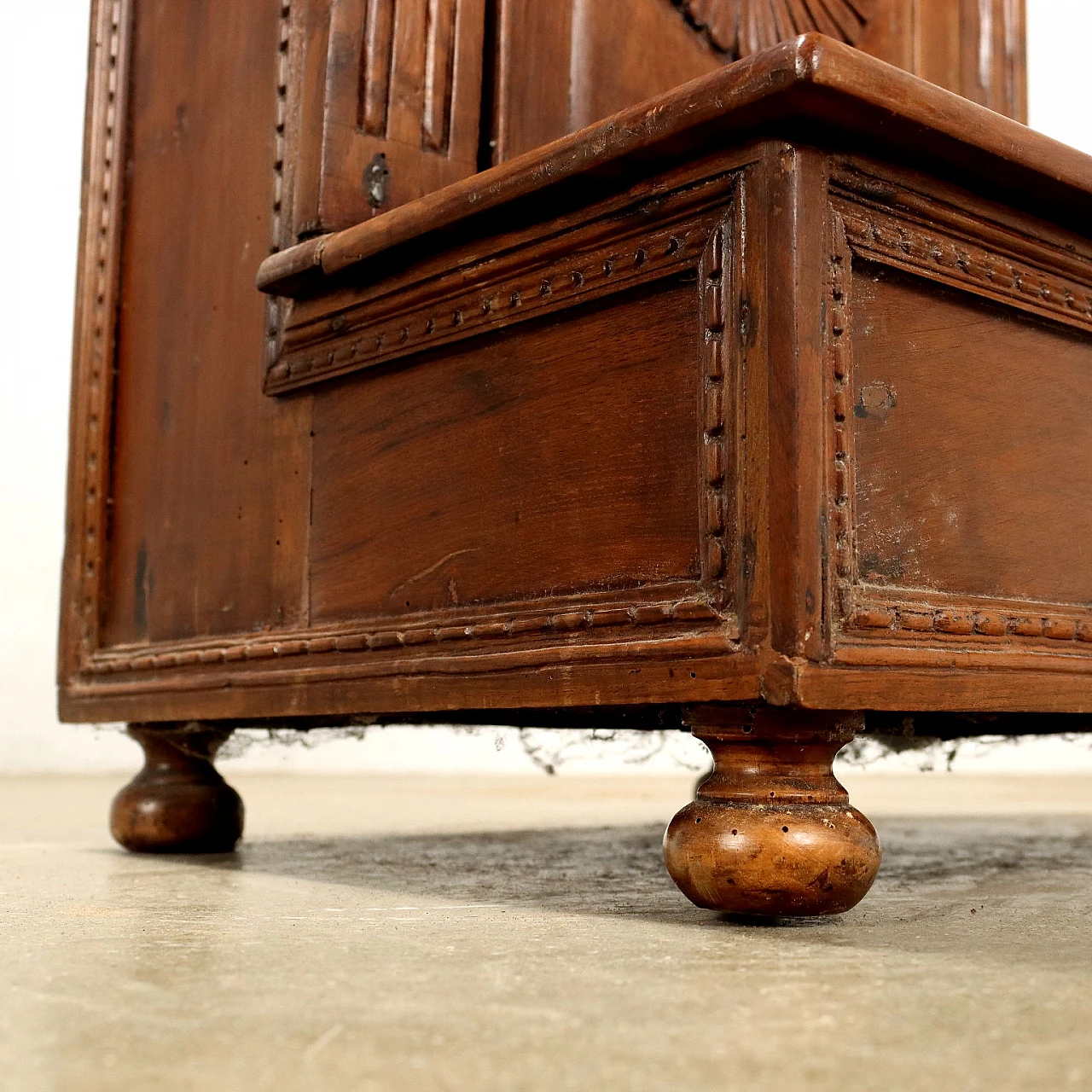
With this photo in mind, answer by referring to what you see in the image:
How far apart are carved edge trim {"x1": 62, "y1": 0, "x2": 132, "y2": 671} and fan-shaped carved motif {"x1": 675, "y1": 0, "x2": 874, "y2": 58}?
2.66 feet

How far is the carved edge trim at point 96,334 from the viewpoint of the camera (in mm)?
1911

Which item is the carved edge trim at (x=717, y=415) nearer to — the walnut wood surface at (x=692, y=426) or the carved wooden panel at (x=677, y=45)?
the walnut wood surface at (x=692, y=426)

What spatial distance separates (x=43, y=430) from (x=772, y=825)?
4.25 meters

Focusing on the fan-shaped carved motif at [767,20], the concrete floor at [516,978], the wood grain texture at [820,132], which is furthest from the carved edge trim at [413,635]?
the fan-shaped carved motif at [767,20]

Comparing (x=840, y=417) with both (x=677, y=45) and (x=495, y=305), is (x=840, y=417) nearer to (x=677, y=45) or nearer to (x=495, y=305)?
(x=495, y=305)

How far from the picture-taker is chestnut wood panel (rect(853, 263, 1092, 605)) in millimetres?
1129

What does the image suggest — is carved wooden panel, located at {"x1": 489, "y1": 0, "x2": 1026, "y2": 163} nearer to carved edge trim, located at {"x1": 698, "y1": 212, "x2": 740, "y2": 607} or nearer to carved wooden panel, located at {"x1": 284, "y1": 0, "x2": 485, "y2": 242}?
carved wooden panel, located at {"x1": 284, "y1": 0, "x2": 485, "y2": 242}

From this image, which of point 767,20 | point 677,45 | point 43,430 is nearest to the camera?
point 677,45

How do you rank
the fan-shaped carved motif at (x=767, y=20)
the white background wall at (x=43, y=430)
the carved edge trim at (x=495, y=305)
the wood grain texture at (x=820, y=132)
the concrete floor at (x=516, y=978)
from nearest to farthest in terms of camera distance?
the concrete floor at (x=516, y=978) → the wood grain texture at (x=820, y=132) → the carved edge trim at (x=495, y=305) → the fan-shaped carved motif at (x=767, y=20) → the white background wall at (x=43, y=430)

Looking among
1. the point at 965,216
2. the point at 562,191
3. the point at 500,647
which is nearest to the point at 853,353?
the point at 965,216

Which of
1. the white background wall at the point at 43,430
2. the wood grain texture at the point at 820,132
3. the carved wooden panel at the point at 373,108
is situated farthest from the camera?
the white background wall at the point at 43,430

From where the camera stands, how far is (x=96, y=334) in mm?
1955

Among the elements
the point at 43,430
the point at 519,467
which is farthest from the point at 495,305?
the point at 43,430

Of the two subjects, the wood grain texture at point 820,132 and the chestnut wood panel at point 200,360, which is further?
the chestnut wood panel at point 200,360
